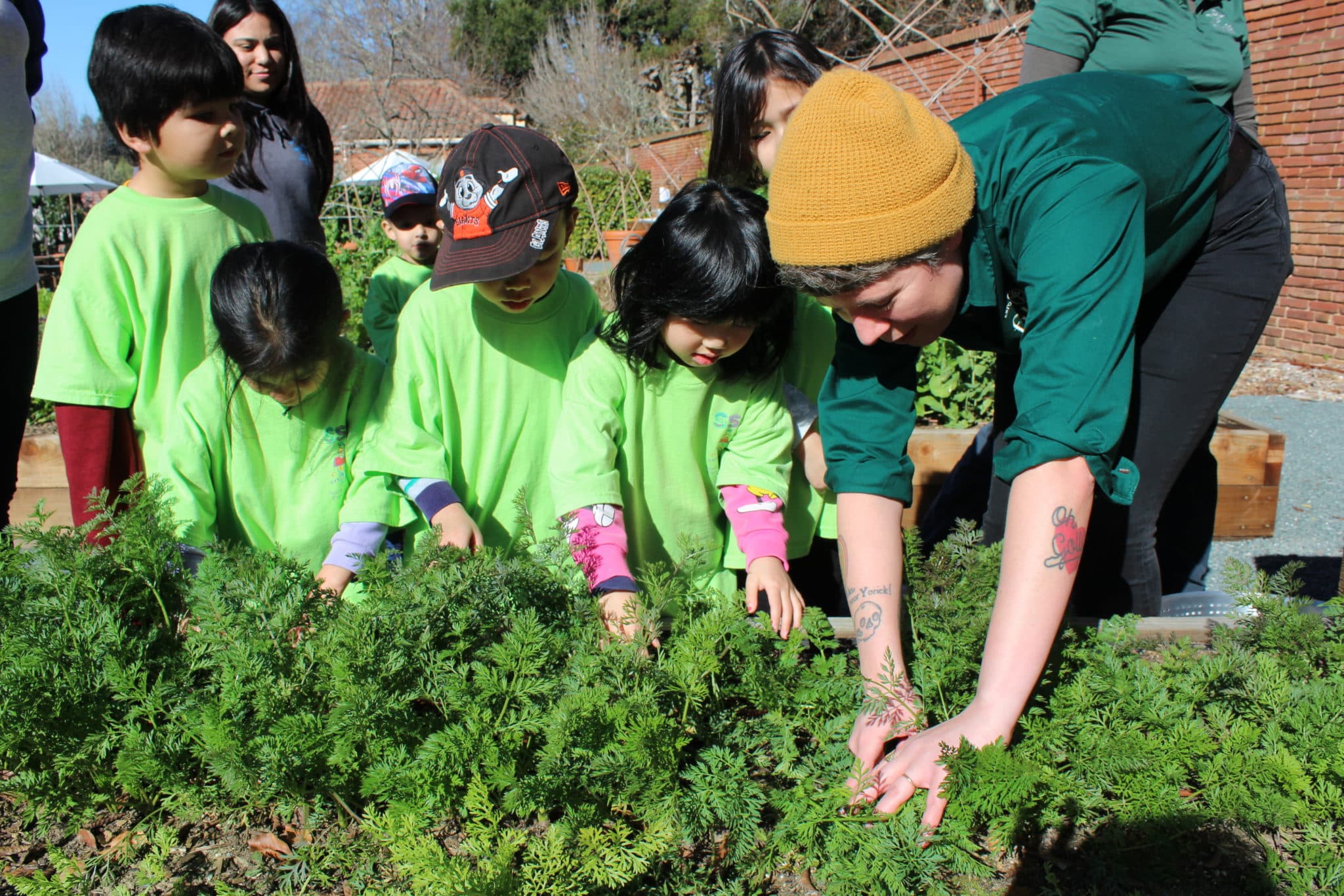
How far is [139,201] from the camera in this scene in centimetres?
243

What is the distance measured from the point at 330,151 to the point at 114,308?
1299 millimetres

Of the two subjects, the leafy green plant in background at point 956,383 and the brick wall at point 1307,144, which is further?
the brick wall at point 1307,144

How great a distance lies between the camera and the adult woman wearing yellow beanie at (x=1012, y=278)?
1402 mm

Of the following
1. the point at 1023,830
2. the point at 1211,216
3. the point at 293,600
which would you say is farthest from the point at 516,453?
the point at 1211,216

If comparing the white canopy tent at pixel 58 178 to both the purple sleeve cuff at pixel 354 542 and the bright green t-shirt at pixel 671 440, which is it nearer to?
the purple sleeve cuff at pixel 354 542

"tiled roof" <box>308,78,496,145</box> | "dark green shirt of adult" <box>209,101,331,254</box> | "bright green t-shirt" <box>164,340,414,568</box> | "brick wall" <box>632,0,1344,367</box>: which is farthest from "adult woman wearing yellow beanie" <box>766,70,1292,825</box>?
"tiled roof" <box>308,78,496,145</box>

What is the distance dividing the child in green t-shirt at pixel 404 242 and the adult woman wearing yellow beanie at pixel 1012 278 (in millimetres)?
2138

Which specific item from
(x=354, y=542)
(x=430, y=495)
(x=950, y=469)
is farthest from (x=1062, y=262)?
(x=950, y=469)

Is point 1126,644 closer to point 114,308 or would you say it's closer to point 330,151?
point 114,308

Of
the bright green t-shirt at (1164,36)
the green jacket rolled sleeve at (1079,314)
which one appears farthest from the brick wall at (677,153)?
the green jacket rolled sleeve at (1079,314)

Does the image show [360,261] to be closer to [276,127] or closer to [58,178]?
[276,127]

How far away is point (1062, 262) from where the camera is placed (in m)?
1.44

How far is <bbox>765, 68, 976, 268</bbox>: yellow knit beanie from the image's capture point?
1381 mm

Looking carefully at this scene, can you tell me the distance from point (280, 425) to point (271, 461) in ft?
0.32
